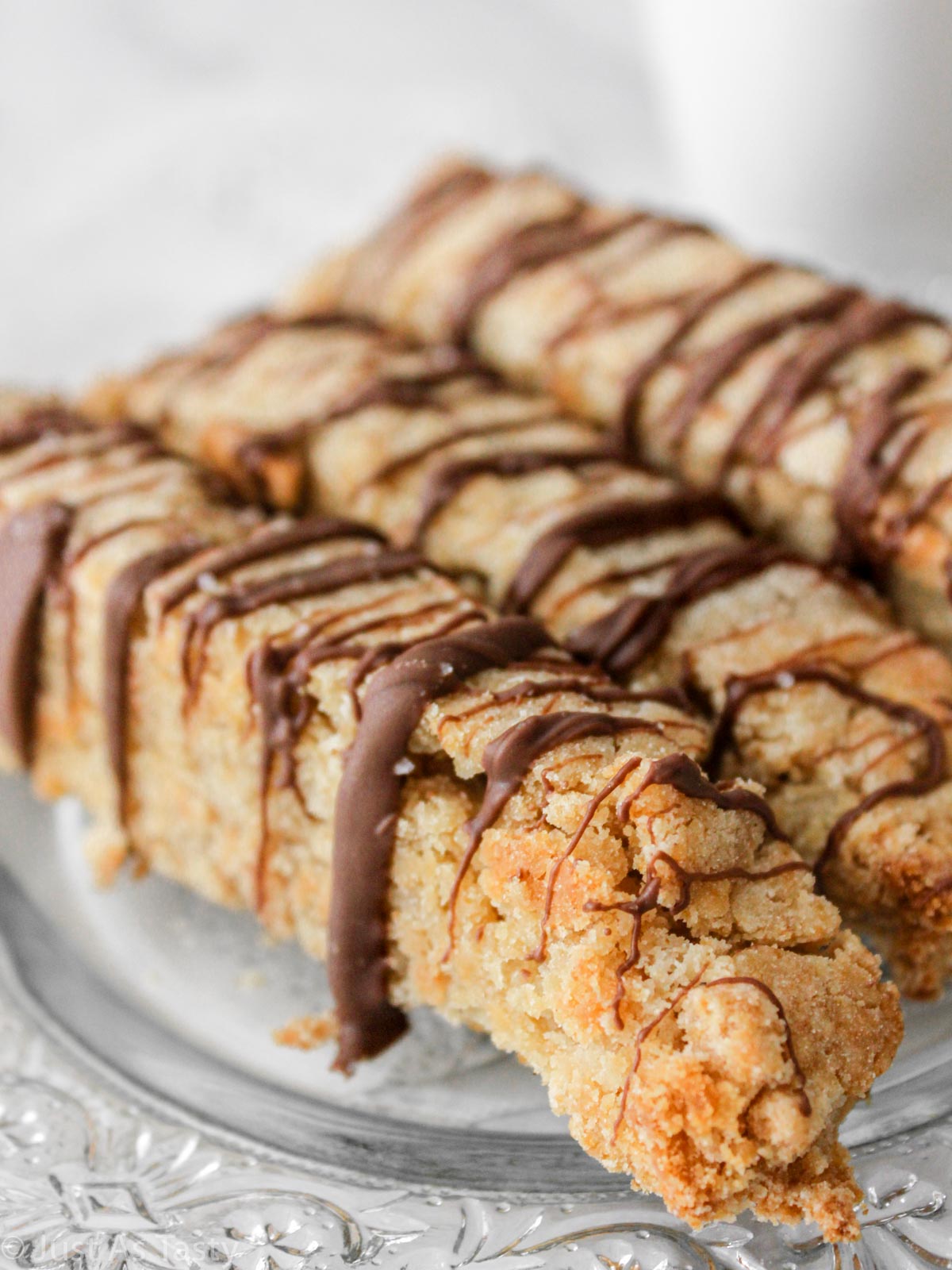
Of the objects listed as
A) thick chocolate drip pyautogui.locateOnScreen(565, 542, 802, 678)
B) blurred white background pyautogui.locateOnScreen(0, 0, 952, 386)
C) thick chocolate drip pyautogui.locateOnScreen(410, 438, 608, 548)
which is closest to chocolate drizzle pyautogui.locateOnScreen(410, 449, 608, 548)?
thick chocolate drip pyautogui.locateOnScreen(410, 438, 608, 548)

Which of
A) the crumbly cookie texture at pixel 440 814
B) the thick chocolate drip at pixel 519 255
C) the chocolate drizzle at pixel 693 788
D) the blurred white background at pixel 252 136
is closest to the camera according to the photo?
the crumbly cookie texture at pixel 440 814

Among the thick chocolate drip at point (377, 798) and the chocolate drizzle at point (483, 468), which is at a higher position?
the chocolate drizzle at point (483, 468)

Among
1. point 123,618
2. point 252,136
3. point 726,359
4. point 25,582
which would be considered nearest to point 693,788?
point 123,618

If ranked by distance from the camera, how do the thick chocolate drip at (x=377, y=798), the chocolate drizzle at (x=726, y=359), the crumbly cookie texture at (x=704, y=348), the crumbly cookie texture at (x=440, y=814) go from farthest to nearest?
the chocolate drizzle at (x=726, y=359), the crumbly cookie texture at (x=704, y=348), the thick chocolate drip at (x=377, y=798), the crumbly cookie texture at (x=440, y=814)

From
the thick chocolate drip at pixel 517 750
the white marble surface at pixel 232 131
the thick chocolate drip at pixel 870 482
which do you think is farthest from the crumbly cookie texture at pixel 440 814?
the white marble surface at pixel 232 131

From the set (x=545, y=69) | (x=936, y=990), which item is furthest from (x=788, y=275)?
(x=545, y=69)

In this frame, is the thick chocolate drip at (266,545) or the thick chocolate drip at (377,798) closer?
the thick chocolate drip at (377,798)

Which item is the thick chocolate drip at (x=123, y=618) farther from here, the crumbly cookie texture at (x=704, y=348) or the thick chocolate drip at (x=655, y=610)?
the crumbly cookie texture at (x=704, y=348)
